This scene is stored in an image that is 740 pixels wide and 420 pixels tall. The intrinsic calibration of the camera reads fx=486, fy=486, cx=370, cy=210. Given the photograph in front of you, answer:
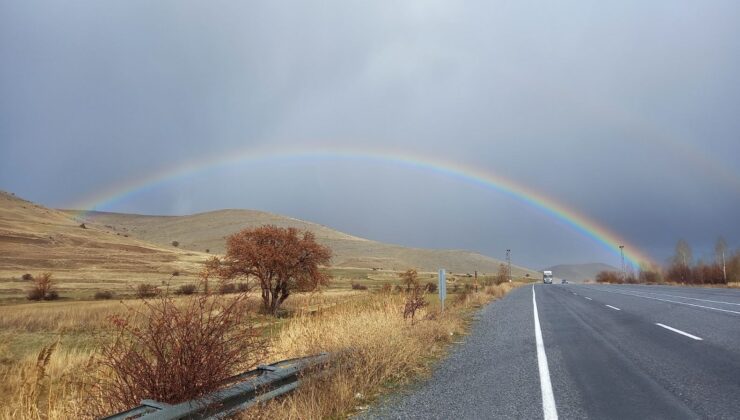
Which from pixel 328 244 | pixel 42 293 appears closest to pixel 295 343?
pixel 42 293

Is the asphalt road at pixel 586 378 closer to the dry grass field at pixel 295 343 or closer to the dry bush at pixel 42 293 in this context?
the dry grass field at pixel 295 343

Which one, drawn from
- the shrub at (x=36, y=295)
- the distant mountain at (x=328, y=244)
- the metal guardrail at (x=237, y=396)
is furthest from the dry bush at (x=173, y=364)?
the distant mountain at (x=328, y=244)

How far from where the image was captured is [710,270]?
7019cm

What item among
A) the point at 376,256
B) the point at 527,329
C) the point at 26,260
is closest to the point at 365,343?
the point at 527,329

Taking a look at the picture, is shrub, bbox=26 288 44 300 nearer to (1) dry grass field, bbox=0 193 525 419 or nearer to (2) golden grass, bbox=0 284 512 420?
(1) dry grass field, bbox=0 193 525 419

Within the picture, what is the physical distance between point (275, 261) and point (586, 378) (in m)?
21.7

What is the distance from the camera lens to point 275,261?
27484mm

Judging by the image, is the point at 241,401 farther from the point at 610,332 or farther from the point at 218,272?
the point at 218,272

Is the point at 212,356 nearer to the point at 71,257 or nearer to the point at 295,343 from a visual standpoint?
the point at 295,343

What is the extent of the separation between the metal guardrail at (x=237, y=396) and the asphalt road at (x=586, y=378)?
1074 mm

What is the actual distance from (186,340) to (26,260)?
7875cm

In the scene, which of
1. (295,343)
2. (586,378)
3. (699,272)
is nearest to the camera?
(586,378)

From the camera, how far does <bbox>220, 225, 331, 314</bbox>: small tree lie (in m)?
27.0

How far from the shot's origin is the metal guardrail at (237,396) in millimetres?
4223
